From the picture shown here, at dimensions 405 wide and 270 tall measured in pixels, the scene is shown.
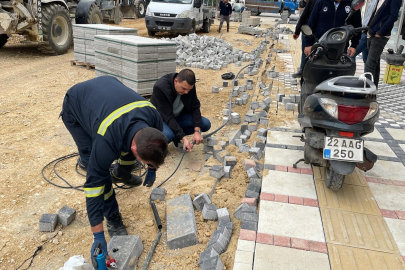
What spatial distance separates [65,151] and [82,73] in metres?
4.58

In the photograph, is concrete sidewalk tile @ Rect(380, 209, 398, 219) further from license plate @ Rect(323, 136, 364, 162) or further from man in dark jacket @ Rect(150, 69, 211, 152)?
man in dark jacket @ Rect(150, 69, 211, 152)

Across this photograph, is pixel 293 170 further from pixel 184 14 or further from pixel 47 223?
pixel 184 14

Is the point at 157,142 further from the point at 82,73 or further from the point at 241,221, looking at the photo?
the point at 82,73

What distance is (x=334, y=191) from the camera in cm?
359

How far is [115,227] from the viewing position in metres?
3.23

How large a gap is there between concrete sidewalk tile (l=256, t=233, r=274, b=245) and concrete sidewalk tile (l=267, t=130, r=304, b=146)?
6.41 ft

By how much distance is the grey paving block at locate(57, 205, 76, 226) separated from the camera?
335 centimetres

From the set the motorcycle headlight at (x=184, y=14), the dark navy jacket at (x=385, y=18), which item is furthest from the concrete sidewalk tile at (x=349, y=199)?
the motorcycle headlight at (x=184, y=14)

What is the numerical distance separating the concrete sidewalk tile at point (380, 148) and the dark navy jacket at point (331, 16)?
172cm

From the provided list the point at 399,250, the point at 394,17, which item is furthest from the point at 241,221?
the point at 394,17

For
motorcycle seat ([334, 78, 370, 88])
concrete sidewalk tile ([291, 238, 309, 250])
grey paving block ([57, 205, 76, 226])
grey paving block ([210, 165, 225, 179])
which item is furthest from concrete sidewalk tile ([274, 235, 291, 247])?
grey paving block ([57, 205, 76, 226])

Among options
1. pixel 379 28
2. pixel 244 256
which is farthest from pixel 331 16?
pixel 244 256

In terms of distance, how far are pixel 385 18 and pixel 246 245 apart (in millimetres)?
5262

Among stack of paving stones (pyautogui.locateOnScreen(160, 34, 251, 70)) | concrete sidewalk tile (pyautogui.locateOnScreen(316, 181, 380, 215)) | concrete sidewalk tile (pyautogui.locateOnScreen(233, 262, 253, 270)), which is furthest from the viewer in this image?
stack of paving stones (pyautogui.locateOnScreen(160, 34, 251, 70))
